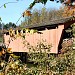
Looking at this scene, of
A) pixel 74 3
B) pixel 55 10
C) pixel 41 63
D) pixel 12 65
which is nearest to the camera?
pixel 12 65

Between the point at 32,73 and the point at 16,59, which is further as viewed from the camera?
the point at 32,73

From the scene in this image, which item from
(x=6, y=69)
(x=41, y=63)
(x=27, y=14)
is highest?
(x=27, y=14)

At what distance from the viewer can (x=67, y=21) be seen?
2459 centimetres

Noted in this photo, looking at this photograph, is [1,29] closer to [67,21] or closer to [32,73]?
[32,73]

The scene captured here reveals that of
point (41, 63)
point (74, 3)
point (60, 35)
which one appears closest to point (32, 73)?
point (41, 63)

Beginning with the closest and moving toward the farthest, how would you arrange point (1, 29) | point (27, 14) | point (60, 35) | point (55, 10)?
point (27, 14) → point (1, 29) → point (60, 35) → point (55, 10)

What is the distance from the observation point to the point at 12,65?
2088 millimetres

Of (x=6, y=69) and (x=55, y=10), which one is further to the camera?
(x=55, y=10)

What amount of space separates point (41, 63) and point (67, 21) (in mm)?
18690

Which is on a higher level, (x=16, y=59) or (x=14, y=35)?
(x=14, y=35)

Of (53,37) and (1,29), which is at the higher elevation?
(1,29)

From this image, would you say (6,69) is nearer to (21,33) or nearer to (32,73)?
(21,33)

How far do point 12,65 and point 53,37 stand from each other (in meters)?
23.0

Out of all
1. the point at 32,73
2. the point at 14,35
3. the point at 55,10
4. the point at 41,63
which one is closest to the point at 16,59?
the point at 14,35
